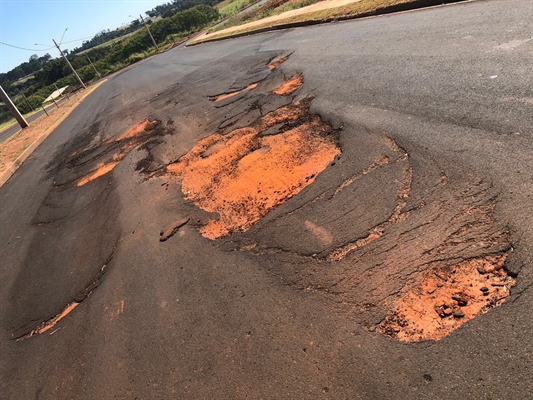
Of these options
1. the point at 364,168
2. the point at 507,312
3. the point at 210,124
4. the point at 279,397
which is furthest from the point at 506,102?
the point at 210,124

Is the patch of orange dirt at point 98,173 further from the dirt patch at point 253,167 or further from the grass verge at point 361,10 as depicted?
the grass verge at point 361,10

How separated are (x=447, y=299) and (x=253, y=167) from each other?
368 cm

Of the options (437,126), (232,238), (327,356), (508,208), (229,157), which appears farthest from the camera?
(229,157)

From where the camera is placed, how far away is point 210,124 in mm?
8547

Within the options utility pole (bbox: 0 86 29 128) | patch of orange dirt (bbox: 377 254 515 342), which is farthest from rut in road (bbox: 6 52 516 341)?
utility pole (bbox: 0 86 29 128)

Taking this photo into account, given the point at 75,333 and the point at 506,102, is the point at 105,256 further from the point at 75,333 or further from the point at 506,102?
the point at 506,102

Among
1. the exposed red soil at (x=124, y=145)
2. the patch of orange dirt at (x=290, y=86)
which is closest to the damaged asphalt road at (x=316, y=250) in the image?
the patch of orange dirt at (x=290, y=86)

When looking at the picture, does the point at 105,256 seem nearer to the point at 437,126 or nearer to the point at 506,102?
the point at 437,126

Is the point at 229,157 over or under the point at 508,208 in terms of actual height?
over

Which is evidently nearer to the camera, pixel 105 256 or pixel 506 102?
pixel 506 102

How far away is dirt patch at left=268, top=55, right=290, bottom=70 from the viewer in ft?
35.3

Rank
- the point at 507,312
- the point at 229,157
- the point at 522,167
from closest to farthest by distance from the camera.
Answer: the point at 507,312 → the point at 522,167 → the point at 229,157

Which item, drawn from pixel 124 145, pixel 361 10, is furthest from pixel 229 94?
pixel 361 10

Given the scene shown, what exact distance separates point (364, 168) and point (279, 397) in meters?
2.98
